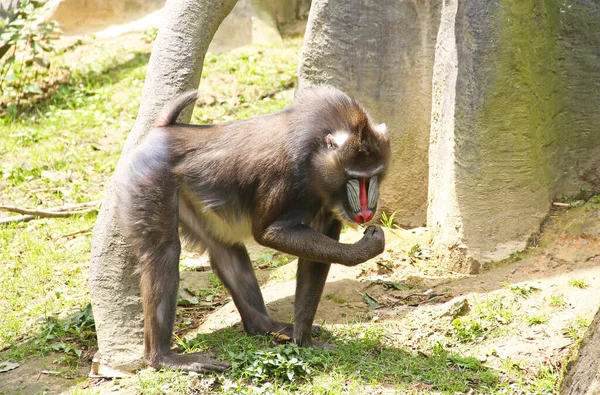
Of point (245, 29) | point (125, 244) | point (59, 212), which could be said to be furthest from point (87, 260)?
point (245, 29)

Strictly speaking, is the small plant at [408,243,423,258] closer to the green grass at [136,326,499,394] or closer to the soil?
the soil

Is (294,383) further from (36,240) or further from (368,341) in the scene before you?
(36,240)

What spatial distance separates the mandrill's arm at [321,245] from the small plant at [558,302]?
1270 millimetres

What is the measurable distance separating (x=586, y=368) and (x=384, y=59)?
3550mm

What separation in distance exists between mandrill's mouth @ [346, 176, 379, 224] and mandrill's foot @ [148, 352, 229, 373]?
127 cm

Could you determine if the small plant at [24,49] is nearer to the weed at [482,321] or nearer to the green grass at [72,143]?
the green grass at [72,143]

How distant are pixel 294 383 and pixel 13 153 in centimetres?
558

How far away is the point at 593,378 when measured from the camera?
13.0 feet

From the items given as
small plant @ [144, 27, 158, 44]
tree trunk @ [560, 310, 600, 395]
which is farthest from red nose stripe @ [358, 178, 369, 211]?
small plant @ [144, 27, 158, 44]

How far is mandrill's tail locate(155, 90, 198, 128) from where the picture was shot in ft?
17.6

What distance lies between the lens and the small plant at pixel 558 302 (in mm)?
5301

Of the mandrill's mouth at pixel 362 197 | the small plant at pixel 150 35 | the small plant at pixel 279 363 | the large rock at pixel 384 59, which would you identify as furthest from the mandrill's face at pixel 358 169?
the small plant at pixel 150 35

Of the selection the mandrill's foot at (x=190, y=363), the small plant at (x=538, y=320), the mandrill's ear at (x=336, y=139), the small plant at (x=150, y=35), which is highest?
the small plant at (x=150, y=35)

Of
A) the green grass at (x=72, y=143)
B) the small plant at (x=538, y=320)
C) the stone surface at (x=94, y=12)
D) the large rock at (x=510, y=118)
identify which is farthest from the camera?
the stone surface at (x=94, y=12)
